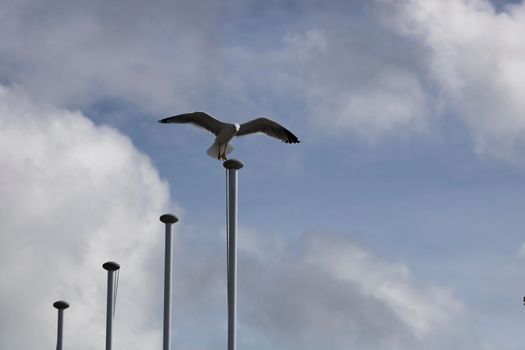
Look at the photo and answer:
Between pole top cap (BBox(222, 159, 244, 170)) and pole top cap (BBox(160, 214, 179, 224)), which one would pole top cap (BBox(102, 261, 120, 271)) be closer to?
pole top cap (BBox(160, 214, 179, 224))

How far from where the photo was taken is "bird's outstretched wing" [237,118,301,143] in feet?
114

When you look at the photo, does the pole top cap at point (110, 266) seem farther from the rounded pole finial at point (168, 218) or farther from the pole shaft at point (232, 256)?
the pole shaft at point (232, 256)

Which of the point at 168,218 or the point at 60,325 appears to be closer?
the point at 168,218

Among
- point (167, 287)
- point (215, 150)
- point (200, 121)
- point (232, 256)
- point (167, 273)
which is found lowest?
point (232, 256)

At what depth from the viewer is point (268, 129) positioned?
1387 inches

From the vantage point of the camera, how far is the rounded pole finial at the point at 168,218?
29230mm

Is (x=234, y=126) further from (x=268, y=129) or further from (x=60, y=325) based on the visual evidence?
(x=60, y=325)

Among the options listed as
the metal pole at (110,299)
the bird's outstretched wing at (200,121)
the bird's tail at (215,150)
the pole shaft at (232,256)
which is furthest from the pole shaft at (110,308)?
the pole shaft at (232,256)

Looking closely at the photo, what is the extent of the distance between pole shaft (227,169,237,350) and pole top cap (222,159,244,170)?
0.14 meters

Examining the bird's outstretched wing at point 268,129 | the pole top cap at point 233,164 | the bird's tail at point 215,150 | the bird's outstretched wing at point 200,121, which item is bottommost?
the pole top cap at point 233,164

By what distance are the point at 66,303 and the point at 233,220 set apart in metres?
9.50

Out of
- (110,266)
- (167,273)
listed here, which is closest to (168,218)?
(167,273)

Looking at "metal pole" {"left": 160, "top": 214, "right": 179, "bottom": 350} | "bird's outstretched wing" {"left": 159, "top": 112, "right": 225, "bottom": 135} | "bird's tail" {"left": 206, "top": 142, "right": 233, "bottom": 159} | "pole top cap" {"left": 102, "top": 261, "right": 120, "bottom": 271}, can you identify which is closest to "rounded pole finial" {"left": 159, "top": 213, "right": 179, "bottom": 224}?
"metal pole" {"left": 160, "top": 214, "right": 179, "bottom": 350}

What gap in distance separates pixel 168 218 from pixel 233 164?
145 inches
